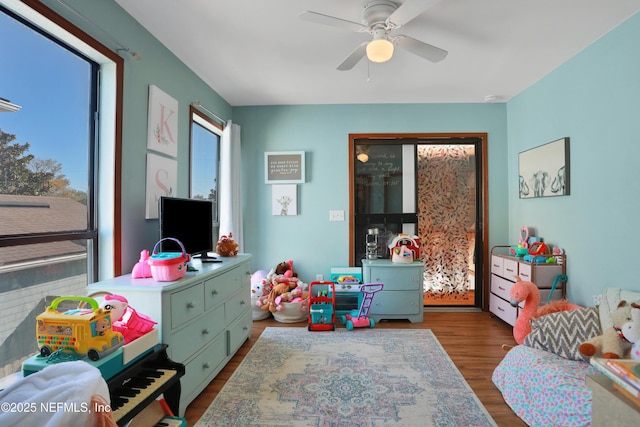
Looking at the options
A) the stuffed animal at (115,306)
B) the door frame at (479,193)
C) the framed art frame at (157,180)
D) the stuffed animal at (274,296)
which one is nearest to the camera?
the stuffed animal at (115,306)

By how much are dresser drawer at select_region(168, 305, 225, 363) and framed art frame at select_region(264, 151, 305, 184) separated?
6.81ft

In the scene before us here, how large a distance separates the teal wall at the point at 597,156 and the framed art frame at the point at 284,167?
2696mm

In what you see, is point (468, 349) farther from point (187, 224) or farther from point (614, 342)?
point (187, 224)

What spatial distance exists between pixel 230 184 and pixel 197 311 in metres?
1.99

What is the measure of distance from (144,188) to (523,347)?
289cm

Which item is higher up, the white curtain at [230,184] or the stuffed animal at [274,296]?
the white curtain at [230,184]

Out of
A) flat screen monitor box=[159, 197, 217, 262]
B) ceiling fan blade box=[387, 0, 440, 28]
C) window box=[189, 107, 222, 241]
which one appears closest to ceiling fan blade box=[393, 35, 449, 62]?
ceiling fan blade box=[387, 0, 440, 28]

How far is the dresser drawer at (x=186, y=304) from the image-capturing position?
1841mm

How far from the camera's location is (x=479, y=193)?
4168 millimetres

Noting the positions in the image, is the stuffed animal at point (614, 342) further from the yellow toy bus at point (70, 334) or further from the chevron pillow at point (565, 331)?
the yellow toy bus at point (70, 334)

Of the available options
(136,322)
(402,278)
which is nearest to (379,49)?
(136,322)

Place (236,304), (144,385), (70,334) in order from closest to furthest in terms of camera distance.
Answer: (70,334), (144,385), (236,304)

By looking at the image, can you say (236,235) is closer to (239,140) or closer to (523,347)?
(239,140)

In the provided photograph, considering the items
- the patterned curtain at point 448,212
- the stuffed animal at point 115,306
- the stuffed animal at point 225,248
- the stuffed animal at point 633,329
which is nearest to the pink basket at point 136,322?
→ the stuffed animal at point 115,306
